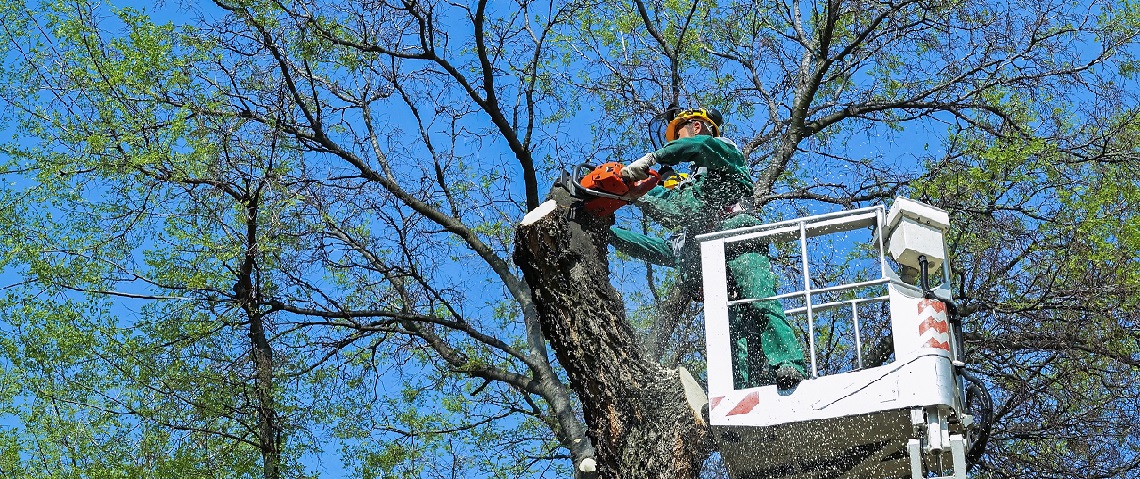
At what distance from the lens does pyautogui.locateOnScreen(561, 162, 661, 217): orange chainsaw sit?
365 inches

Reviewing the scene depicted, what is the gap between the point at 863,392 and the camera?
8070 millimetres

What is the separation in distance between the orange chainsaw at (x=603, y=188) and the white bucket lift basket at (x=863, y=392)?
2.20 ft

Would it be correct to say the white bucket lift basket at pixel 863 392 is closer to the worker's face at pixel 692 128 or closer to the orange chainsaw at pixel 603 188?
the orange chainsaw at pixel 603 188

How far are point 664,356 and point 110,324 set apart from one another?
637cm

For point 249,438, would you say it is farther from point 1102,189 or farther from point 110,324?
point 1102,189

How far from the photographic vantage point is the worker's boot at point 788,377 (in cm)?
863

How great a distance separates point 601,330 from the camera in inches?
365

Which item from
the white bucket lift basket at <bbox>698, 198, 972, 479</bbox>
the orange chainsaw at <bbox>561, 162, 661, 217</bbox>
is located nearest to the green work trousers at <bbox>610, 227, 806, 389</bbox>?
the white bucket lift basket at <bbox>698, 198, 972, 479</bbox>

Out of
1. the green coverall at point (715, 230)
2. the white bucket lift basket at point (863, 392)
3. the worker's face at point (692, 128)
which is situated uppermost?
the worker's face at point (692, 128)

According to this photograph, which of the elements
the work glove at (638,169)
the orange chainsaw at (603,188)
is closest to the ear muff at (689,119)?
the work glove at (638,169)

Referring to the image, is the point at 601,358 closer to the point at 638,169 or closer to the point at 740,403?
the point at 740,403

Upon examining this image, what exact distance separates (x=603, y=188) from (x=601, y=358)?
3.38 ft

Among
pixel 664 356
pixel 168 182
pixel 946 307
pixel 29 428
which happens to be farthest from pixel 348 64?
pixel 946 307

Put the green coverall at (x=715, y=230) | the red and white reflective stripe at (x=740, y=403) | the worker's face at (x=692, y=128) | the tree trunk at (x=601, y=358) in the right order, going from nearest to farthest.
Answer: the red and white reflective stripe at (x=740, y=403), the tree trunk at (x=601, y=358), the green coverall at (x=715, y=230), the worker's face at (x=692, y=128)
